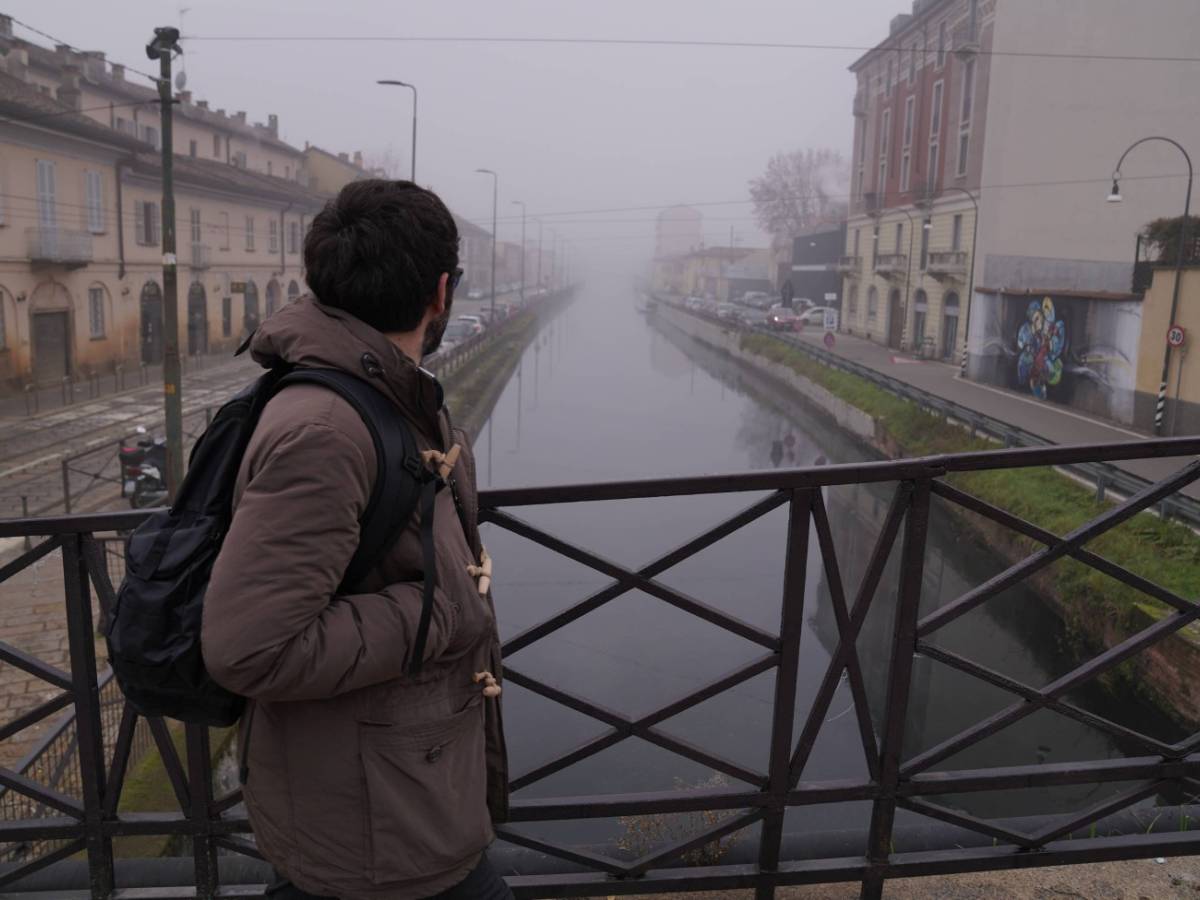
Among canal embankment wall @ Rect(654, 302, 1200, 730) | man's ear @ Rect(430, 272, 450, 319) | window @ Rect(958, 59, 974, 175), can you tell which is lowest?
canal embankment wall @ Rect(654, 302, 1200, 730)

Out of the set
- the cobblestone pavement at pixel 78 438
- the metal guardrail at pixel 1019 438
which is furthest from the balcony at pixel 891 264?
the cobblestone pavement at pixel 78 438

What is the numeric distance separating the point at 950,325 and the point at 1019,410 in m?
12.5

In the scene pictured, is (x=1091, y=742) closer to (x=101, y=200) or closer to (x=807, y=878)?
(x=807, y=878)

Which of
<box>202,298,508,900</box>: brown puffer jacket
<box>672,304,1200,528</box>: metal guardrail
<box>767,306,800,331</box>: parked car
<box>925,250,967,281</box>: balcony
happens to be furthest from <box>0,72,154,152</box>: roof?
<box>767,306,800,331</box>: parked car

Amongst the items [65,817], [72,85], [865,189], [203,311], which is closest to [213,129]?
[203,311]

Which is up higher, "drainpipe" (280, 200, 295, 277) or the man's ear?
"drainpipe" (280, 200, 295, 277)

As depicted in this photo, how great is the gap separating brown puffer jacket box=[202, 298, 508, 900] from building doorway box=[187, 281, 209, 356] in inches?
1245

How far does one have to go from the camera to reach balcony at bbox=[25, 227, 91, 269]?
854 inches

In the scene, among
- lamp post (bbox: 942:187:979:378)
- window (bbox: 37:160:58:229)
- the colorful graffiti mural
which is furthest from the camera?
lamp post (bbox: 942:187:979:378)

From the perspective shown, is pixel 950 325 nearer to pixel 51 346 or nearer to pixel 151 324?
pixel 151 324

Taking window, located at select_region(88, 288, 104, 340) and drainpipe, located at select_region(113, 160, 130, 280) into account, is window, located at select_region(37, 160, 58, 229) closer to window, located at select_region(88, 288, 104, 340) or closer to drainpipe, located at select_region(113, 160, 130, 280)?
window, located at select_region(88, 288, 104, 340)

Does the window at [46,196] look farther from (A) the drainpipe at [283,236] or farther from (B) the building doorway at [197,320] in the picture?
(A) the drainpipe at [283,236]

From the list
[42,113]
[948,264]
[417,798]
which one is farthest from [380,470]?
[948,264]

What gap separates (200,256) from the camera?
30.7 meters
